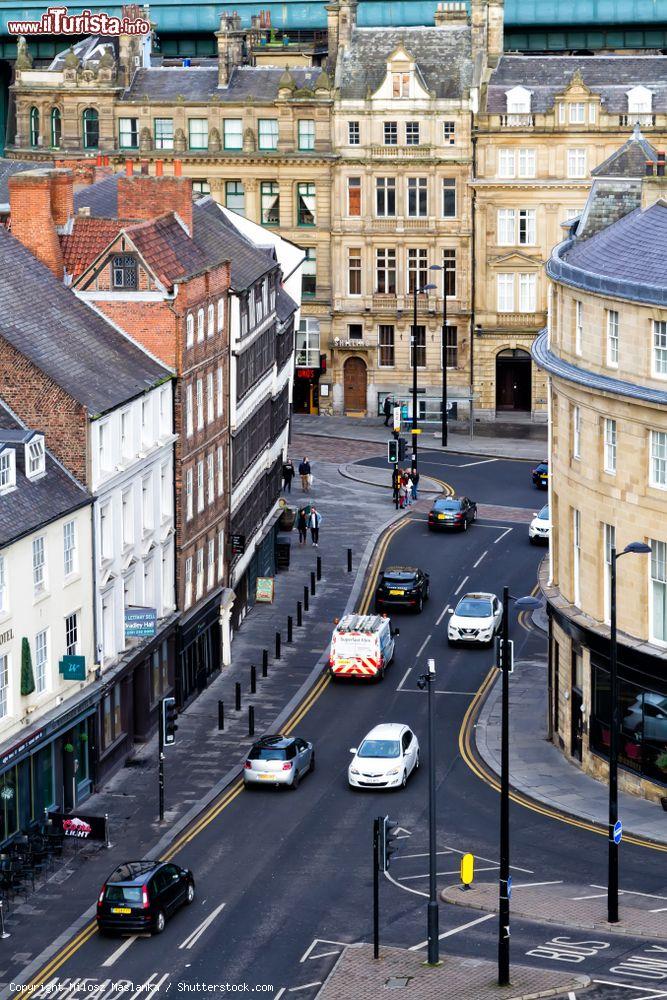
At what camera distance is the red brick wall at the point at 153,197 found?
265 ft

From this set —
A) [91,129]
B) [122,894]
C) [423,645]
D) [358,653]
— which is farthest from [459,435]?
[122,894]

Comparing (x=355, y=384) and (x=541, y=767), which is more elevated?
(x=355, y=384)

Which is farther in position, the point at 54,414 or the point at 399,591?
the point at 399,591

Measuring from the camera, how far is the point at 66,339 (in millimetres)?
70500

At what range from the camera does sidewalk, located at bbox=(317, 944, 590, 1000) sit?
50438mm

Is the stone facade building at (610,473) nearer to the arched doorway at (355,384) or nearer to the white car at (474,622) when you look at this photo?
the white car at (474,622)

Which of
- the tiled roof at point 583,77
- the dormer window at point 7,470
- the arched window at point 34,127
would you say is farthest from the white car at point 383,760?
the arched window at point 34,127

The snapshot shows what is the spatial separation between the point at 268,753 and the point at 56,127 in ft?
243

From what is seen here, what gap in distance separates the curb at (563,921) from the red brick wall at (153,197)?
33.0 meters

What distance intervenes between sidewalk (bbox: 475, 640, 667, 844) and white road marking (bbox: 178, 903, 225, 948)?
13.0 meters

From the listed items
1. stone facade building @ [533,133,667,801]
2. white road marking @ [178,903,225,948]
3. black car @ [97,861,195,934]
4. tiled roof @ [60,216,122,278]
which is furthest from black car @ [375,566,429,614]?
black car @ [97,861,195,934]

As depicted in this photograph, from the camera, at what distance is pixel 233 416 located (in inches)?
3292

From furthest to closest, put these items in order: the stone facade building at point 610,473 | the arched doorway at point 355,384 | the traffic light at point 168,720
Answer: the arched doorway at point 355,384
the traffic light at point 168,720
the stone facade building at point 610,473

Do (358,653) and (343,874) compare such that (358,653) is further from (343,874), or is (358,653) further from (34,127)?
(34,127)
